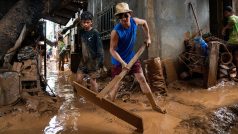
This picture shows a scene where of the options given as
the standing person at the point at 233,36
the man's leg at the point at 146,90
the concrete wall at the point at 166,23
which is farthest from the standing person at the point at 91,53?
the standing person at the point at 233,36

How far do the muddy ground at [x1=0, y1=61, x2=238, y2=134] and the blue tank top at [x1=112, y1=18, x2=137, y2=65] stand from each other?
1.06 meters

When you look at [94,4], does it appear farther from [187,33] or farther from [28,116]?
[28,116]

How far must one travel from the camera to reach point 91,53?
16.8ft

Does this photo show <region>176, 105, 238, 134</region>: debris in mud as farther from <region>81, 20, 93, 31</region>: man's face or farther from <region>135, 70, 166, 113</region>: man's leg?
<region>81, 20, 93, 31</region>: man's face

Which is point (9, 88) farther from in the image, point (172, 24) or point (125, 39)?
point (172, 24)

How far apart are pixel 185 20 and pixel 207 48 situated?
1.25 meters

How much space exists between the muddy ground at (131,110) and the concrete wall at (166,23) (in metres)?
1.32

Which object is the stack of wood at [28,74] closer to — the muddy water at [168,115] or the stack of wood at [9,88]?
the stack of wood at [9,88]

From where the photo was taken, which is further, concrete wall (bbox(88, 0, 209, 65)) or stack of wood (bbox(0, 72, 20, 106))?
concrete wall (bbox(88, 0, 209, 65))

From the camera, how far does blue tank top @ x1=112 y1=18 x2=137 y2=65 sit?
4.18 metres

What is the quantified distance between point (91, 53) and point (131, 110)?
4.70ft

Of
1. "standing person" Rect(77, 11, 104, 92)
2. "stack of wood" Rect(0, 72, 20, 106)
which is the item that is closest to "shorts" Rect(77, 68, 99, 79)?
"standing person" Rect(77, 11, 104, 92)

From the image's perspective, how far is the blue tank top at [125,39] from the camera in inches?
164

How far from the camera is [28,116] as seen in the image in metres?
4.41
